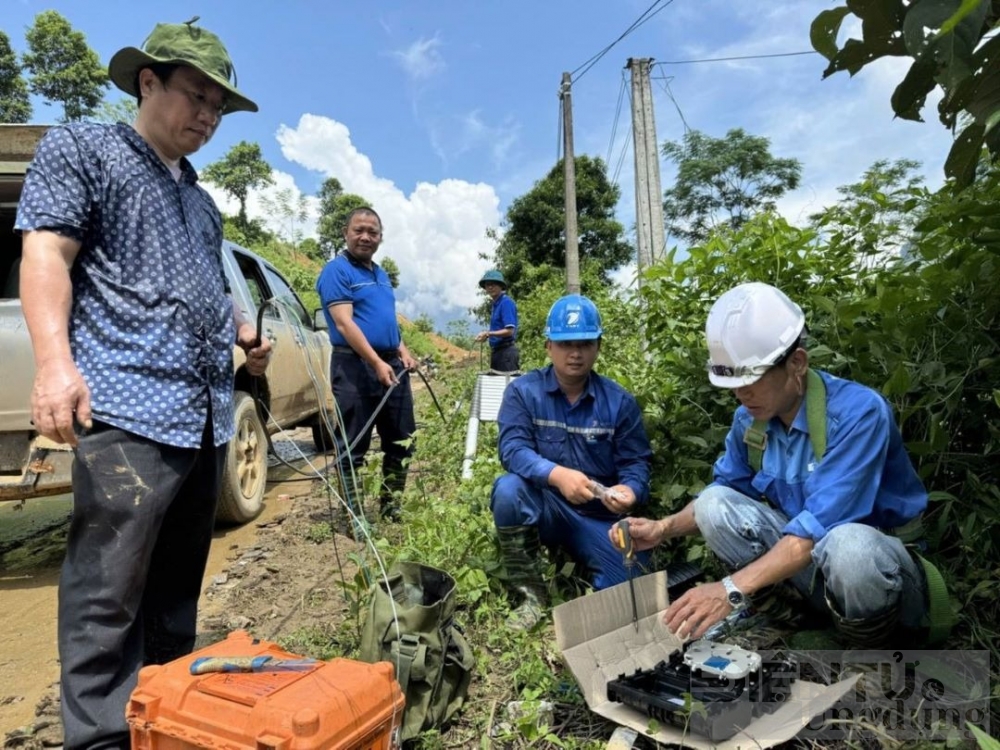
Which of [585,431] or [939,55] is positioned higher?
[939,55]

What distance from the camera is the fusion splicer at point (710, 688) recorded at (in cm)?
171

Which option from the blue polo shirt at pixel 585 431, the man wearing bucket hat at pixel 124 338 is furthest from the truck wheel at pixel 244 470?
the man wearing bucket hat at pixel 124 338

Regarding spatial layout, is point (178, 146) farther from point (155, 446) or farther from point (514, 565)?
point (514, 565)

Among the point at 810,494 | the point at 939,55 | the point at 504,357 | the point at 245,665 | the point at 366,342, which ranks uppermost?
the point at 939,55

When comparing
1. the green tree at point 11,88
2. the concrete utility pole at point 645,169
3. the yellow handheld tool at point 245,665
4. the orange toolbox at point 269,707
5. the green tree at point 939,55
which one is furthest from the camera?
the green tree at point 11,88

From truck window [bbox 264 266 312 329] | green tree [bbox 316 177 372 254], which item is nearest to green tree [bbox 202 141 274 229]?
green tree [bbox 316 177 372 254]

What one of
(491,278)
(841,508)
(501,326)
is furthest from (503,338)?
(841,508)

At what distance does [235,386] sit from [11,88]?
24255 millimetres

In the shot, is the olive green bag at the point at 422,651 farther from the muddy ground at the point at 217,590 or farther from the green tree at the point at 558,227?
the green tree at the point at 558,227

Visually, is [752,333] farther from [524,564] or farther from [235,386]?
[235,386]

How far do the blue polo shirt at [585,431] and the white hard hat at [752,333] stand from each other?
85 cm

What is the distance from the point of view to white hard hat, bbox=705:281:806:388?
6.29 ft

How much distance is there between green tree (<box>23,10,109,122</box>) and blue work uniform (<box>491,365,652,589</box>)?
25.1 m

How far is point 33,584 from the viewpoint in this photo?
11.2ft
